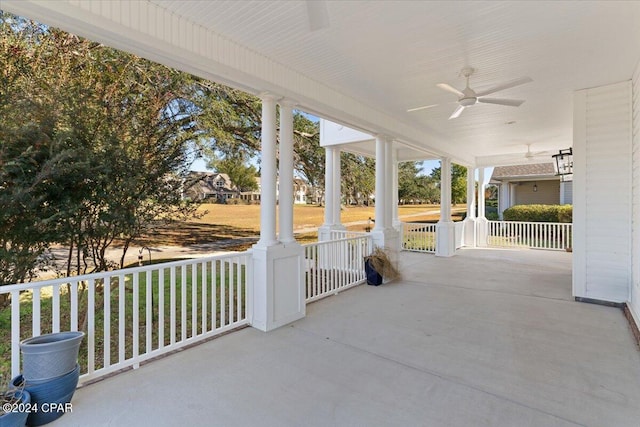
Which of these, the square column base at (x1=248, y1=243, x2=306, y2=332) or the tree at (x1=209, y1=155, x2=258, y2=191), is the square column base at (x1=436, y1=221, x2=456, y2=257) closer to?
the square column base at (x1=248, y1=243, x2=306, y2=332)

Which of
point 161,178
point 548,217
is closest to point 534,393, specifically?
point 161,178

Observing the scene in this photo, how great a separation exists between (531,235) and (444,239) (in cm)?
388

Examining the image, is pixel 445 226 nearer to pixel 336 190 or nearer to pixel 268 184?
A: pixel 336 190

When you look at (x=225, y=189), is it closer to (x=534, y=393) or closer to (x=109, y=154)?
(x=109, y=154)

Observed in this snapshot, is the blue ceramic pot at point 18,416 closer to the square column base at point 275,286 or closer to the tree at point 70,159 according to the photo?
the tree at point 70,159

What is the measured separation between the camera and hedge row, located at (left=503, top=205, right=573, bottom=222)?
37.9 feet

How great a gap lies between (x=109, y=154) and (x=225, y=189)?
15600mm

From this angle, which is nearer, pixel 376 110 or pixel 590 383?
pixel 590 383

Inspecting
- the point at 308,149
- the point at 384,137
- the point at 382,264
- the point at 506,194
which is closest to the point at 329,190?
the point at 384,137

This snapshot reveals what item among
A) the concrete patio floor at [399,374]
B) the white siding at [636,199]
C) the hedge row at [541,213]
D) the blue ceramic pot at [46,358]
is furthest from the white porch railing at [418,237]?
the blue ceramic pot at [46,358]

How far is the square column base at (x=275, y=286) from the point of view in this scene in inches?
145

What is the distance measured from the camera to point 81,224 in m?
3.33

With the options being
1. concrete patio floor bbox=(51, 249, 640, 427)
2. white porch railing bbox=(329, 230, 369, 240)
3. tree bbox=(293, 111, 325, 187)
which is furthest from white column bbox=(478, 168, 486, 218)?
concrete patio floor bbox=(51, 249, 640, 427)

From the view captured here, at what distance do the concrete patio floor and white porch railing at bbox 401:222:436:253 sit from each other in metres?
5.04
